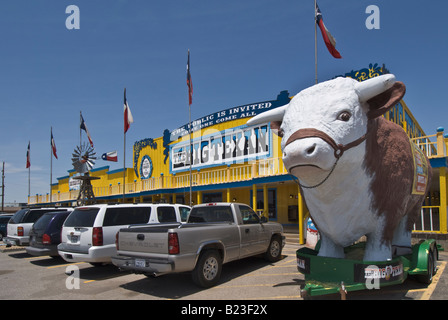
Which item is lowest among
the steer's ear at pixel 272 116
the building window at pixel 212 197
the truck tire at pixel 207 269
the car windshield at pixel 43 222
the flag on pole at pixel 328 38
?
the truck tire at pixel 207 269

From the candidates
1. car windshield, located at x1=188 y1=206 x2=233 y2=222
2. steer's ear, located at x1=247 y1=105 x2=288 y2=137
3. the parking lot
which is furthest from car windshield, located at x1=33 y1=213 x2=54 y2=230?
steer's ear, located at x1=247 y1=105 x2=288 y2=137

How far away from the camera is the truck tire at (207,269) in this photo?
609 centimetres

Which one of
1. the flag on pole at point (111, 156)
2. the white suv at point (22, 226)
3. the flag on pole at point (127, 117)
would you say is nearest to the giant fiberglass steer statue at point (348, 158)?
the white suv at point (22, 226)

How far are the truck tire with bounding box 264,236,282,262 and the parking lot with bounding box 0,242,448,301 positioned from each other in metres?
0.19

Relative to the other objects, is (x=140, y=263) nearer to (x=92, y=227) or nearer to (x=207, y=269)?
(x=207, y=269)

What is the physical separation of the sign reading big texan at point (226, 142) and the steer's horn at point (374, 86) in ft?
37.8

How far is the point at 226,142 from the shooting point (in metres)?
18.2

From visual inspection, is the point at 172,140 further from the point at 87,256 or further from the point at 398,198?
the point at 398,198

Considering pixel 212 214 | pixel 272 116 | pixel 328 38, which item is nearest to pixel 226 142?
pixel 328 38

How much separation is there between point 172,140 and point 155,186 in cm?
358

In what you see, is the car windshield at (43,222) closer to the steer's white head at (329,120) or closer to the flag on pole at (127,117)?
the steer's white head at (329,120)

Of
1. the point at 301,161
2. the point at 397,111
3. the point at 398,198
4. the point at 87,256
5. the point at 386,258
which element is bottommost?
the point at 87,256
